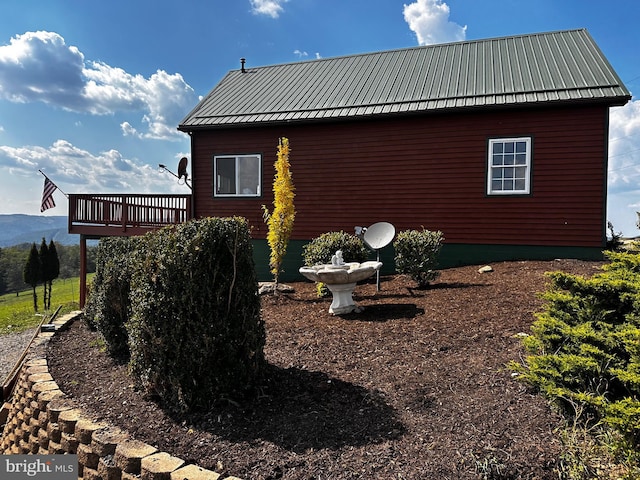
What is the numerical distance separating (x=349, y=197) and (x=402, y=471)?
28.5 feet

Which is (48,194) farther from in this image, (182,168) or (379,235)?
(379,235)

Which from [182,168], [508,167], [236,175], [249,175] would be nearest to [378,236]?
[508,167]

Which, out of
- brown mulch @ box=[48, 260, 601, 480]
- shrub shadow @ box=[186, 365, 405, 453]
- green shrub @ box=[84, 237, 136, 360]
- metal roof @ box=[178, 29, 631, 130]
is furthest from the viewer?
metal roof @ box=[178, 29, 631, 130]

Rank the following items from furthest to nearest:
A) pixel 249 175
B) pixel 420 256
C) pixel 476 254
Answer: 1. pixel 249 175
2. pixel 476 254
3. pixel 420 256

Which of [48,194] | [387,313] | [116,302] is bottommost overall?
[387,313]

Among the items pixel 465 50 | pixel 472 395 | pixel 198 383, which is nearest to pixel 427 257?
pixel 472 395

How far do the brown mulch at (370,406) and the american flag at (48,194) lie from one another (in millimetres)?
9778

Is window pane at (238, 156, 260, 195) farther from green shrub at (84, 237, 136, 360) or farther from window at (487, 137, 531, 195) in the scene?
green shrub at (84, 237, 136, 360)

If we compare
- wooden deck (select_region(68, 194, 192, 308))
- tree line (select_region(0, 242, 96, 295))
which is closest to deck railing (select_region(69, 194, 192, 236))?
wooden deck (select_region(68, 194, 192, 308))

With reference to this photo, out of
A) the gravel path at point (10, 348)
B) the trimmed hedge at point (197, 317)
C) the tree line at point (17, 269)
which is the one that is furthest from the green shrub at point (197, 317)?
the tree line at point (17, 269)

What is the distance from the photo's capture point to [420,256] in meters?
7.02

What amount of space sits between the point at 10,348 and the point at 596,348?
12.1 m

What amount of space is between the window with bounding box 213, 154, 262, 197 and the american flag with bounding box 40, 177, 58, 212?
5.83 m

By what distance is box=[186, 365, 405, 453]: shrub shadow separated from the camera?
2.70 m
